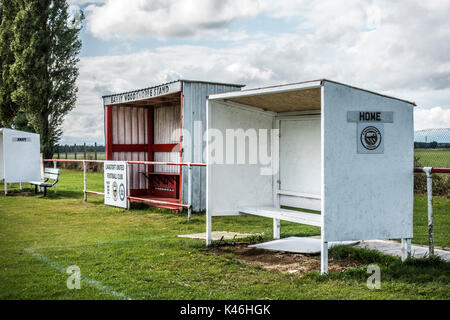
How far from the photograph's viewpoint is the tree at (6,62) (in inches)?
1267

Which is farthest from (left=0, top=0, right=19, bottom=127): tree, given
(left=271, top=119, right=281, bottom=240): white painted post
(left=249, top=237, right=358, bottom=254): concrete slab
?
(left=249, top=237, right=358, bottom=254): concrete slab

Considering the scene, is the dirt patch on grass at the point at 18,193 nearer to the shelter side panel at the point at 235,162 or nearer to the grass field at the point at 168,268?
the grass field at the point at 168,268

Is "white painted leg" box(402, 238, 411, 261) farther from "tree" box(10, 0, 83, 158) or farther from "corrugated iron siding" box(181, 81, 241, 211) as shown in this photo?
"tree" box(10, 0, 83, 158)

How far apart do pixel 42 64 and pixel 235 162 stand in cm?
2484

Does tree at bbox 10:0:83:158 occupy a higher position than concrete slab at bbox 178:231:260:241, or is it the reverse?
tree at bbox 10:0:83:158

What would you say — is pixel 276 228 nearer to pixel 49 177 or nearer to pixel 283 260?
pixel 283 260

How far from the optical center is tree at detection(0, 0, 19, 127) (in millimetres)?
32188

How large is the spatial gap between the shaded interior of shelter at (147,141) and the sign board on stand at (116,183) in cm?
154

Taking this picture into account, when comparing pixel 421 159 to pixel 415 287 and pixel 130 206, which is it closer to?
pixel 130 206

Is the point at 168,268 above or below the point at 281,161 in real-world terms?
below

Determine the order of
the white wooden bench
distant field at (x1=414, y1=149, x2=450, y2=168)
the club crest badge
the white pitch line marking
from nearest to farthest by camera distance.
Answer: the white pitch line marking, the club crest badge, distant field at (x1=414, y1=149, x2=450, y2=168), the white wooden bench

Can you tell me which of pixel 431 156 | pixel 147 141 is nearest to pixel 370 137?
pixel 147 141

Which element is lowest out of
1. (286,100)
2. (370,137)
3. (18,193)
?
(18,193)

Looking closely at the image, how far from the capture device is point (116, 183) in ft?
46.2
